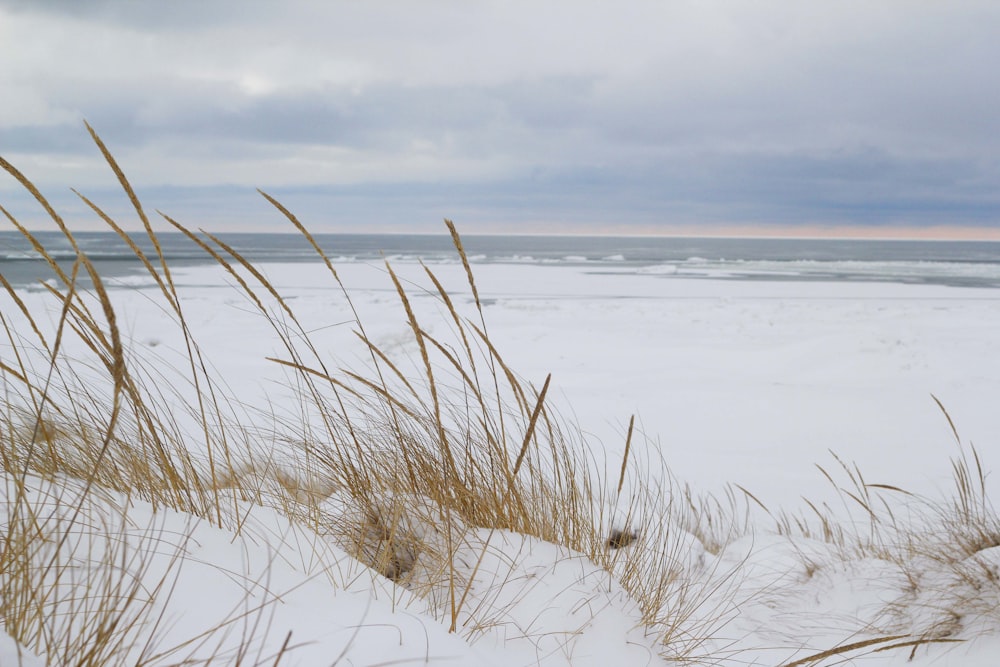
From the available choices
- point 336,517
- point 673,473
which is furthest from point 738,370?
point 336,517

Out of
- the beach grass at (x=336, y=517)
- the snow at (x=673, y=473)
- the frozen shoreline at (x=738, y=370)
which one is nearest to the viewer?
the beach grass at (x=336, y=517)

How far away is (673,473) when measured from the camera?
427 cm

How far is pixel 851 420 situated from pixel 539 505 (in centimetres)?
461

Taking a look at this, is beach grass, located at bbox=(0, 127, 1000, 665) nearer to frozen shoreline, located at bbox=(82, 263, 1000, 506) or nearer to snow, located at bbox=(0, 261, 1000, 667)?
snow, located at bbox=(0, 261, 1000, 667)

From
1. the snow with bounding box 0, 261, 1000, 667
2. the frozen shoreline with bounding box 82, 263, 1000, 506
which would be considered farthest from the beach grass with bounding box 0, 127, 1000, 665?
the frozen shoreline with bounding box 82, 263, 1000, 506

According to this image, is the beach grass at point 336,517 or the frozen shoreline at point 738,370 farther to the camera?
the frozen shoreline at point 738,370

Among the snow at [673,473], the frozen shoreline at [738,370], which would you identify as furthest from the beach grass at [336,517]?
the frozen shoreline at [738,370]

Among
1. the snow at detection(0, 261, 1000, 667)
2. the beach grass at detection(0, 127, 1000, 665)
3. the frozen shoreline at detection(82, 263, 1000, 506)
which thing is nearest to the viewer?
the beach grass at detection(0, 127, 1000, 665)

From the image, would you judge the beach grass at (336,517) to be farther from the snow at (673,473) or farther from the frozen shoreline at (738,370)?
the frozen shoreline at (738,370)

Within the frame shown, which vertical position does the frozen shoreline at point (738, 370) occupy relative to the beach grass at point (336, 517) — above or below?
below

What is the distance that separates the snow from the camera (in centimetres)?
105

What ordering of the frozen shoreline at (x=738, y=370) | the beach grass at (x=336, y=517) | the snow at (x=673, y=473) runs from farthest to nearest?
the frozen shoreline at (x=738, y=370), the snow at (x=673, y=473), the beach grass at (x=336, y=517)

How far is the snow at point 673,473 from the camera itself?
1052 mm

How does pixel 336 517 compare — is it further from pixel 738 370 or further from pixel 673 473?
pixel 738 370
